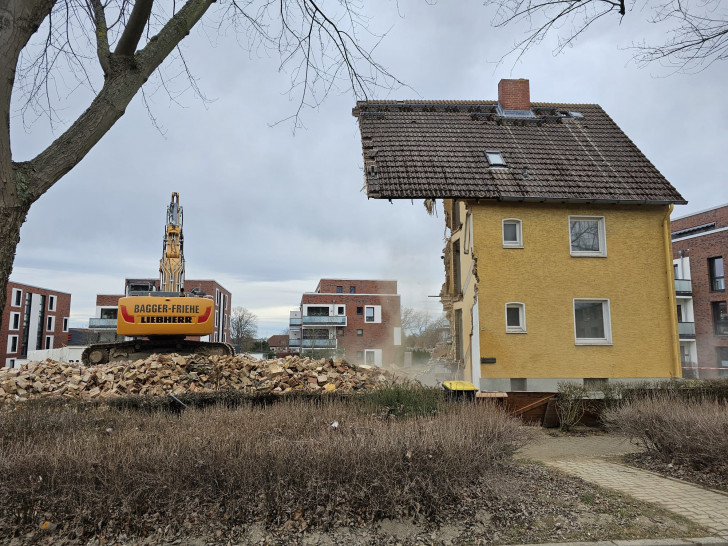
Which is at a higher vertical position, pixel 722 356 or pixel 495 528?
pixel 722 356

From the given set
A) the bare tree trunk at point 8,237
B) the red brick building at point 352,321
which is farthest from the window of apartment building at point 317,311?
the bare tree trunk at point 8,237

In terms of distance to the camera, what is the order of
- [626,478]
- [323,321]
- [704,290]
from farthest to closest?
[323,321], [704,290], [626,478]

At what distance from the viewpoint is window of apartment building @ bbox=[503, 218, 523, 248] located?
14896 millimetres

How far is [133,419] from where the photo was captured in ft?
22.3

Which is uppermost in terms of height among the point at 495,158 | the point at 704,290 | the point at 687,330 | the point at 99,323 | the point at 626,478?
the point at 495,158

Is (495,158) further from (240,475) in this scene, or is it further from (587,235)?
(240,475)

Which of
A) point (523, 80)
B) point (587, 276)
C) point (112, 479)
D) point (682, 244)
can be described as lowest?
point (112, 479)

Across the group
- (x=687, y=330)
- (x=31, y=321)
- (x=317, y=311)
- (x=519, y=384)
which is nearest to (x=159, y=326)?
(x=519, y=384)

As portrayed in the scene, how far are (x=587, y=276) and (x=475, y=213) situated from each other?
371 centimetres

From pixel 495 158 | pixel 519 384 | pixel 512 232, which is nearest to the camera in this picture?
pixel 519 384

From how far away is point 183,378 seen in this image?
11727mm

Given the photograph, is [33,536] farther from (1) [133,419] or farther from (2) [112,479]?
(1) [133,419]

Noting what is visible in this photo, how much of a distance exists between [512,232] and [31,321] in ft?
219

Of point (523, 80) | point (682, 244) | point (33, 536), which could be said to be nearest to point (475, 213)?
point (523, 80)
